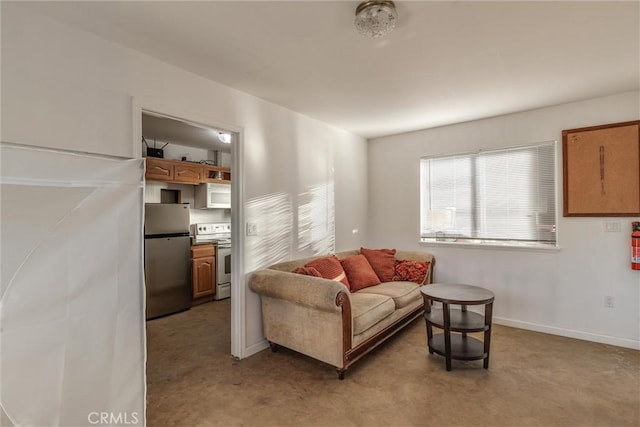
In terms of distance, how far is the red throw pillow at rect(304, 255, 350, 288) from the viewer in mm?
3135

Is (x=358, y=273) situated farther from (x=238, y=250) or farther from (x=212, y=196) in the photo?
(x=212, y=196)

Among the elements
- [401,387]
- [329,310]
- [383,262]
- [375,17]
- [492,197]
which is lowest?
[401,387]

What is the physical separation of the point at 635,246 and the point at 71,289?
4.33 m

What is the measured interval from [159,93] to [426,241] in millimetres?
3590

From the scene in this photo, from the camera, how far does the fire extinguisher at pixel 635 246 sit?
2.91 metres

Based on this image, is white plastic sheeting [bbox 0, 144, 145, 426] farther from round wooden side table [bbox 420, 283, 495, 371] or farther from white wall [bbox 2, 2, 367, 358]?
round wooden side table [bbox 420, 283, 495, 371]

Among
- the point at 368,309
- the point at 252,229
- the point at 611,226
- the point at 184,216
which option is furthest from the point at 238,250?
the point at 611,226

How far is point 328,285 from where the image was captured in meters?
2.43

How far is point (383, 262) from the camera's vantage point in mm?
3926

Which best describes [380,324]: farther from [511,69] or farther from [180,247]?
[180,247]

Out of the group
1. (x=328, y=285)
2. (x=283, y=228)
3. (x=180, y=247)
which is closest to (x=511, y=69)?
(x=328, y=285)

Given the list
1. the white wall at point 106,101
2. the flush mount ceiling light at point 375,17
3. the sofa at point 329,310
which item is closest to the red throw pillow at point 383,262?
the sofa at point 329,310

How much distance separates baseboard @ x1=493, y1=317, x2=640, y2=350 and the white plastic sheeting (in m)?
3.81

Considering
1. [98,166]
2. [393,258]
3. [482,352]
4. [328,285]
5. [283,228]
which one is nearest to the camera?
[98,166]
